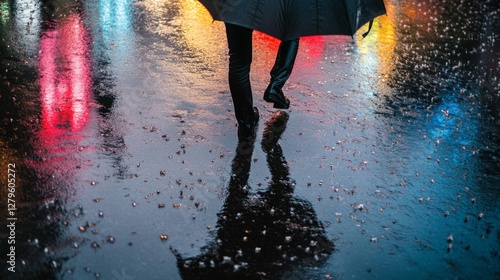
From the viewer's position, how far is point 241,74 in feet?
18.5

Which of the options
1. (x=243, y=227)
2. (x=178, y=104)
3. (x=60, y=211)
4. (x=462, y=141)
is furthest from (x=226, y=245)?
(x=462, y=141)

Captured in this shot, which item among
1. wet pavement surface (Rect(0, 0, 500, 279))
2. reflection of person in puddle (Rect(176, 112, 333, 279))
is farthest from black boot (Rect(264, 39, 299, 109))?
reflection of person in puddle (Rect(176, 112, 333, 279))

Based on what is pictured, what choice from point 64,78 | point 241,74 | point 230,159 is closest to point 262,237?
point 230,159

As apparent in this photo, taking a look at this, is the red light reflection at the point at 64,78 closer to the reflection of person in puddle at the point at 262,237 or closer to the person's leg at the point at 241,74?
the person's leg at the point at 241,74

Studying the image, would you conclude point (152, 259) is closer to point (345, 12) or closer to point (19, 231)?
point (19, 231)

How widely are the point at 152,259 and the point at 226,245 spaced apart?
506 mm

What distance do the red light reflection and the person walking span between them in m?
1.40

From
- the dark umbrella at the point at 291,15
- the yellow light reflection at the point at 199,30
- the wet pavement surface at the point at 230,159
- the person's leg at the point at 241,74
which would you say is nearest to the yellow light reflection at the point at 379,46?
the wet pavement surface at the point at 230,159

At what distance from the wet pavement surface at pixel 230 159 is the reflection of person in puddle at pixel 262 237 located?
1cm

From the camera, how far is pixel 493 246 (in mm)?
4617

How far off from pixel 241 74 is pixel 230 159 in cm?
71

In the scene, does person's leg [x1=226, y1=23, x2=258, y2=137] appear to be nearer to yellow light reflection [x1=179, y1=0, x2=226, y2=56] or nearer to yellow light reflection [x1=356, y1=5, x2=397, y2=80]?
yellow light reflection [x1=179, y1=0, x2=226, y2=56]

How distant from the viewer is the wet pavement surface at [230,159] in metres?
4.32

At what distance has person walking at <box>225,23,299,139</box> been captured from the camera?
213 inches
